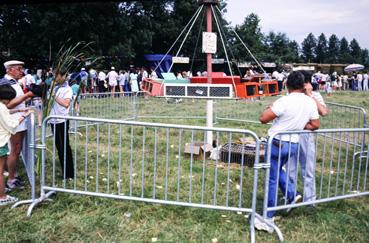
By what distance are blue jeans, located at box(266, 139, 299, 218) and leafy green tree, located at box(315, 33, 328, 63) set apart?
10500 cm

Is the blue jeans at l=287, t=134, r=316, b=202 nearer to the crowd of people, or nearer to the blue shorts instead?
the crowd of people

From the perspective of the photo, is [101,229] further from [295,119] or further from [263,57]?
[263,57]

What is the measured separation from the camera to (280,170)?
4543mm

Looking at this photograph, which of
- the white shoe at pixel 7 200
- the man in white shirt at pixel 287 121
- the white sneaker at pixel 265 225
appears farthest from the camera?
the white shoe at pixel 7 200

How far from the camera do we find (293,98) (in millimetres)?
4391

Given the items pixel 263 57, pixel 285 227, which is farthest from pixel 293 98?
pixel 263 57

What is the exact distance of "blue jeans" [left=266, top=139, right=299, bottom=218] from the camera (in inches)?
173

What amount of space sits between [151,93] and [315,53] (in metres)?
118

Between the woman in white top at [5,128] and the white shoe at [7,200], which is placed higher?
the woman in white top at [5,128]

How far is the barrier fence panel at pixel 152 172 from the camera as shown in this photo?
4.63 metres

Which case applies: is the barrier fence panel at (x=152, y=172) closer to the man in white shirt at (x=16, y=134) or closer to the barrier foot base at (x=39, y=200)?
the barrier foot base at (x=39, y=200)

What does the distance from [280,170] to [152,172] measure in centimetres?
251

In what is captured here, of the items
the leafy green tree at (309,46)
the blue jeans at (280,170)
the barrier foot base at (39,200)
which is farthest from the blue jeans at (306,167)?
the leafy green tree at (309,46)

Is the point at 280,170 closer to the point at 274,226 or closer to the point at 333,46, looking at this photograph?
the point at 274,226
